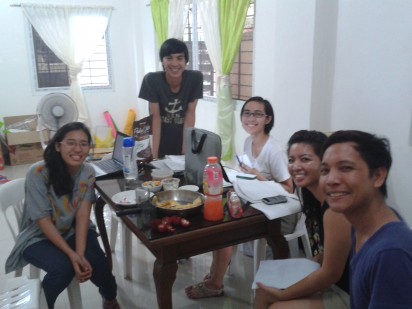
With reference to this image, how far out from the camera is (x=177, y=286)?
87.1 inches

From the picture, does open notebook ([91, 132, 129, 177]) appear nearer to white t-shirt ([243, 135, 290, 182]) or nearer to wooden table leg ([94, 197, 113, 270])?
wooden table leg ([94, 197, 113, 270])

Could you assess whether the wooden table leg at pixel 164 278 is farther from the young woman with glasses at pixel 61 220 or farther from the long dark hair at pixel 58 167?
the long dark hair at pixel 58 167

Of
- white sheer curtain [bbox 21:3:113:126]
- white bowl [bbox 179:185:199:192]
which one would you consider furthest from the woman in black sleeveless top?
white sheer curtain [bbox 21:3:113:126]

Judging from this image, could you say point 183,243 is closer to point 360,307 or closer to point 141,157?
point 360,307

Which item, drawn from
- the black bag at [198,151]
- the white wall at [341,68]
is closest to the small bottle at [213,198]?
the black bag at [198,151]

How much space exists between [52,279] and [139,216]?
51 cm

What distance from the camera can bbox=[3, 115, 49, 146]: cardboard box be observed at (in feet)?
16.2

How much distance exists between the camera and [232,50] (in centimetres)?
367

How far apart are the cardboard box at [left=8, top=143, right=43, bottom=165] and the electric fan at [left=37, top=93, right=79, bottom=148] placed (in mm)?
1493

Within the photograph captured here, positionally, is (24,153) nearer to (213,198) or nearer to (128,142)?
(128,142)

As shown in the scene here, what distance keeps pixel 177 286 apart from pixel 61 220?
827mm

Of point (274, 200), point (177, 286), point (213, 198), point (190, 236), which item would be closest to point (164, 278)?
point (190, 236)

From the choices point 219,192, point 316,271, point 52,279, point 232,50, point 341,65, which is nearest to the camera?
point 316,271

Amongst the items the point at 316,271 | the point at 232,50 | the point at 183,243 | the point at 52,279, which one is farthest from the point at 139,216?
the point at 232,50
